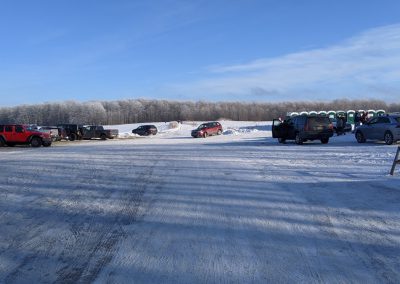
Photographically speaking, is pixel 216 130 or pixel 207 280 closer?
pixel 207 280

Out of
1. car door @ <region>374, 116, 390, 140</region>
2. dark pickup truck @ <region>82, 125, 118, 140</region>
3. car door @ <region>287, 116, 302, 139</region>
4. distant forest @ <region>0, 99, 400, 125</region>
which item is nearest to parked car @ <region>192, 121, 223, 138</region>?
dark pickup truck @ <region>82, 125, 118, 140</region>

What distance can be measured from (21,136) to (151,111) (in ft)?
516

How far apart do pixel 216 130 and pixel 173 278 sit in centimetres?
5245

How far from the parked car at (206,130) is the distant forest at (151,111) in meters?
124

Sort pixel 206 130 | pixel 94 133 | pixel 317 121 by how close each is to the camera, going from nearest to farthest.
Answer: pixel 317 121, pixel 94 133, pixel 206 130

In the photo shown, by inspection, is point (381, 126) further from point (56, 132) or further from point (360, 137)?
point (56, 132)

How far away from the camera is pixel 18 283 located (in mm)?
5090

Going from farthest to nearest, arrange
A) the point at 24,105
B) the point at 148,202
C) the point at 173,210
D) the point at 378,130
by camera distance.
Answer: the point at 24,105 < the point at 378,130 < the point at 148,202 < the point at 173,210

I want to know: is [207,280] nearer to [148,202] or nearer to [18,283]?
[18,283]

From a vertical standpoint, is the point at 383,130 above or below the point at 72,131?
above

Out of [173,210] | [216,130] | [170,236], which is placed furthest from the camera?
[216,130]

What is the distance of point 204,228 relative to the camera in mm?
7160

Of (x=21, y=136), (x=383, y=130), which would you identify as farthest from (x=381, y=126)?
(x=21, y=136)

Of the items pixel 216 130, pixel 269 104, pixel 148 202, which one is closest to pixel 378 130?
pixel 148 202
